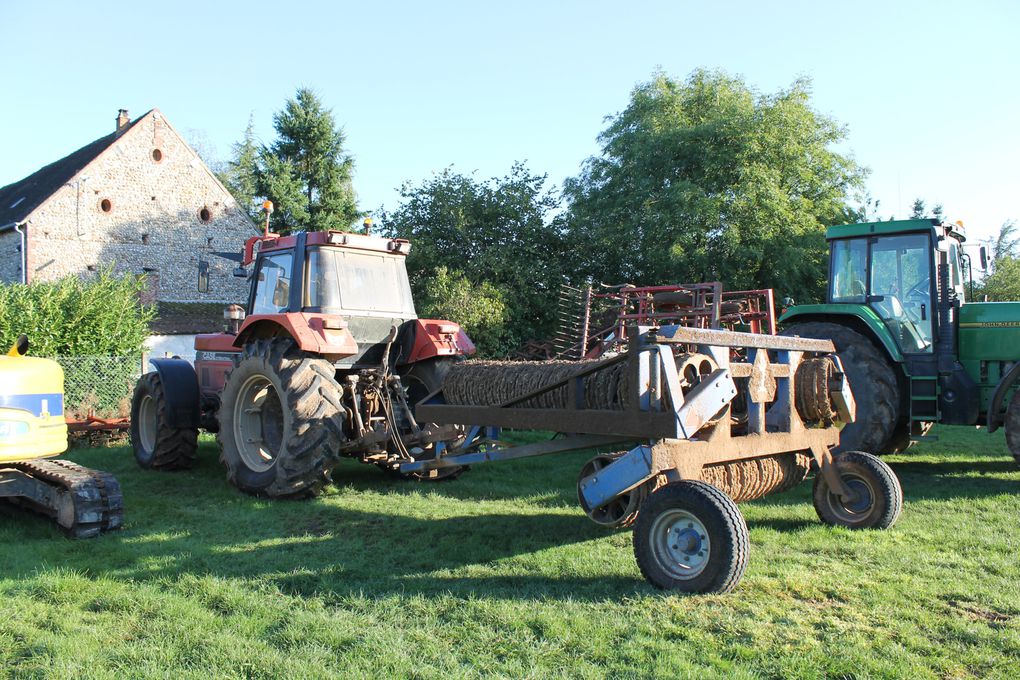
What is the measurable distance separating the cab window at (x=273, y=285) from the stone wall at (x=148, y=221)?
17.4 m

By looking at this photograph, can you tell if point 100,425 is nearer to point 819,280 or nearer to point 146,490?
point 146,490

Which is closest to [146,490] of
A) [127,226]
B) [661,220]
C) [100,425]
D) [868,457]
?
[100,425]

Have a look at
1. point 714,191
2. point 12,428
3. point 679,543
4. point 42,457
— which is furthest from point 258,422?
point 714,191

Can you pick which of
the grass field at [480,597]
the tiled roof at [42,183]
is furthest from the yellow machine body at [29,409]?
the tiled roof at [42,183]

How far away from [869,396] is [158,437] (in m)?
7.28

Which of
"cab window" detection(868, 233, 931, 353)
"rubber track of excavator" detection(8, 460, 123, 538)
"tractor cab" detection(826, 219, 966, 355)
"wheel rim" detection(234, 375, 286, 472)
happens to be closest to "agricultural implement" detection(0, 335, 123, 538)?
"rubber track of excavator" detection(8, 460, 123, 538)

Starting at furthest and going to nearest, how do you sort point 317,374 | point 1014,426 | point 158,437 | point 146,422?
point 146,422, point 158,437, point 1014,426, point 317,374

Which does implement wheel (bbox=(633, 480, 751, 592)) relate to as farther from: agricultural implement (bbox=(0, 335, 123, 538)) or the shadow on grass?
agricultural implement (bbox=(0, 335, 123, 538))

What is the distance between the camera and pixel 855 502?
5461mm

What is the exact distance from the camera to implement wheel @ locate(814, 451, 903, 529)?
5.28 meters

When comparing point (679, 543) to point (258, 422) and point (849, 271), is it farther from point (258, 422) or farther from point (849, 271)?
point (849, 271)

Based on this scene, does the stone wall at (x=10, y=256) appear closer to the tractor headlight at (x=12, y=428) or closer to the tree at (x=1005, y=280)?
the tractor headlight at (x=12, y=428)

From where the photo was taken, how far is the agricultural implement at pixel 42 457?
518 cm

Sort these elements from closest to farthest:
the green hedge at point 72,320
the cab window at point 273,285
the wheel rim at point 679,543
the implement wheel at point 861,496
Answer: the wheel rim at point 679,543, the implement wheel at point 861,496, the cab window at point 273,285, the green hedge at point 72,320
